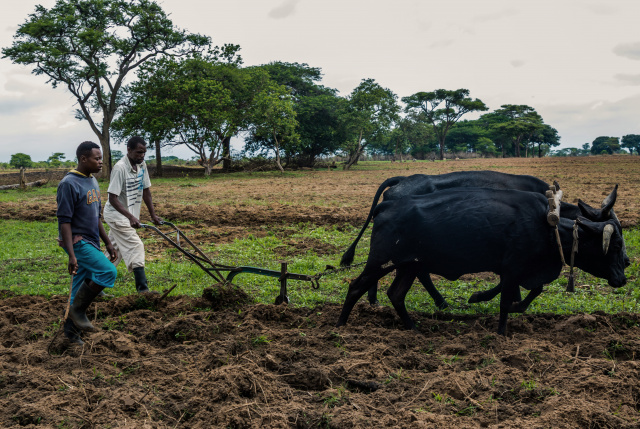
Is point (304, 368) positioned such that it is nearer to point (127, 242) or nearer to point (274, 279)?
point (127, 242)

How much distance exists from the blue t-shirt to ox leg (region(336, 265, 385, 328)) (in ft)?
9.06

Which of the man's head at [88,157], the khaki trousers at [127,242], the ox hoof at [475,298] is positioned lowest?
the ox hoof at [475,298]

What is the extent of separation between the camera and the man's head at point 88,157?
531cm

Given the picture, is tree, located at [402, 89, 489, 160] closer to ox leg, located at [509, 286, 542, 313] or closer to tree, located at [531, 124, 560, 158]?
tree, located at [531, 124, 560, 158]

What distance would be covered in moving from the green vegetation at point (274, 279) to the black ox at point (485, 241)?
1.00 m

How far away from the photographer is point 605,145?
105m

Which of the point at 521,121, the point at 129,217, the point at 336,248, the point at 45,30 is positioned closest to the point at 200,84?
the point at 45,30

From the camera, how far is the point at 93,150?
5.37 m

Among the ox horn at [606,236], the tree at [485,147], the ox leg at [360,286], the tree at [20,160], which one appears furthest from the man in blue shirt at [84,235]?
the tree at [485,147]

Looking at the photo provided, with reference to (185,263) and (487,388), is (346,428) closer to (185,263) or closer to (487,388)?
(487,388)

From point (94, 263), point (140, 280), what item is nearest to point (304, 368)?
point (94, 263)

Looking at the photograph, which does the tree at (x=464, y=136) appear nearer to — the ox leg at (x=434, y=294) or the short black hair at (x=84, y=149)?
the ox leg at (x=434, y=294)

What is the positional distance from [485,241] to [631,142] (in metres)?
115

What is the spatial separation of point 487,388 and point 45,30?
32.7m
